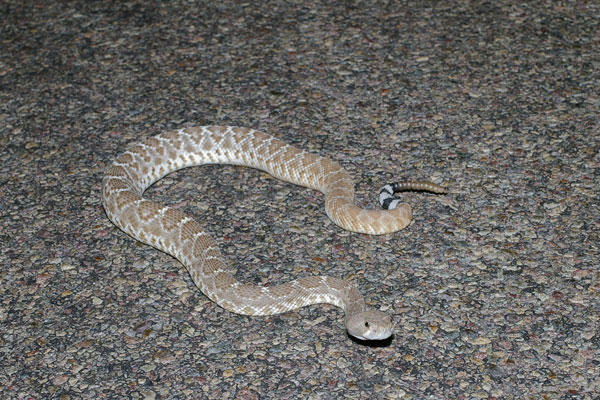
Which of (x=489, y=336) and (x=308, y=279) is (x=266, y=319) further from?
(x=489, y=336)

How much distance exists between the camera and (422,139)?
878cm

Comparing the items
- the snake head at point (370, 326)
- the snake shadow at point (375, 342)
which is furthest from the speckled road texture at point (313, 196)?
the snake head at point (370, 326)

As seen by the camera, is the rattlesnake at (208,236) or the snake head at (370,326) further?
the rattlesnake at (208,236)

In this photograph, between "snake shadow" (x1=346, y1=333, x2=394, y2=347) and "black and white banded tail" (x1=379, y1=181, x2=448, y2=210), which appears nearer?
"snake shadow" (x1=346, y1=333, x2=394, y2=347)

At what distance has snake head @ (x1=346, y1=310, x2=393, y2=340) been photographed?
599cm

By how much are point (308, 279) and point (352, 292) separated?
45 cm

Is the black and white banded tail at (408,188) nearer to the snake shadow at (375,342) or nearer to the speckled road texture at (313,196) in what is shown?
the speckled road texture at (313,196)

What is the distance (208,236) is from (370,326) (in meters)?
2.04

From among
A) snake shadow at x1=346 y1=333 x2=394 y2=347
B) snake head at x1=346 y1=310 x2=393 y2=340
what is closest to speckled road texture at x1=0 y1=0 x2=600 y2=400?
snake shadow at x1=346 y1=333 x2=394 y2=347

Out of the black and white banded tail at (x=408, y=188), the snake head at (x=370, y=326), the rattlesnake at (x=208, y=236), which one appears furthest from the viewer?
the black and white banded tail at (x=408, y=188)

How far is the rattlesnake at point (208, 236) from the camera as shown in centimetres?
656

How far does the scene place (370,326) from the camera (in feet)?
19.7

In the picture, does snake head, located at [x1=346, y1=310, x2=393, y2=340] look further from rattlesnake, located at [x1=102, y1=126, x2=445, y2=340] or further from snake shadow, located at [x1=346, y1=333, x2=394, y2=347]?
snake shadow, located at [x1=346, y1=333, x2=394, y2=347]

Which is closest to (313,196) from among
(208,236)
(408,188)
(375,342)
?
(408,188)
